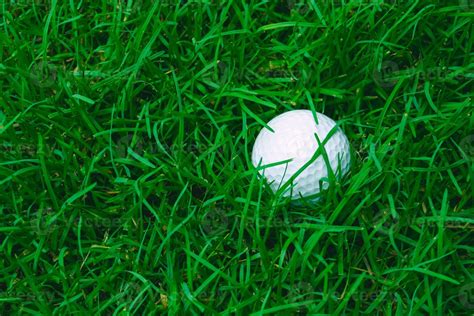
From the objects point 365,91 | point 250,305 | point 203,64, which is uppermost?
point 203,64

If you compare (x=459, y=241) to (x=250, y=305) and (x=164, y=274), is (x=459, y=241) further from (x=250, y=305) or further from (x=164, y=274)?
(x=164, y=274)

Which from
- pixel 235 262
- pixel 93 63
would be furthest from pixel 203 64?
pixel 235 262

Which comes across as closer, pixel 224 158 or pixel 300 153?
pixel 300 153
